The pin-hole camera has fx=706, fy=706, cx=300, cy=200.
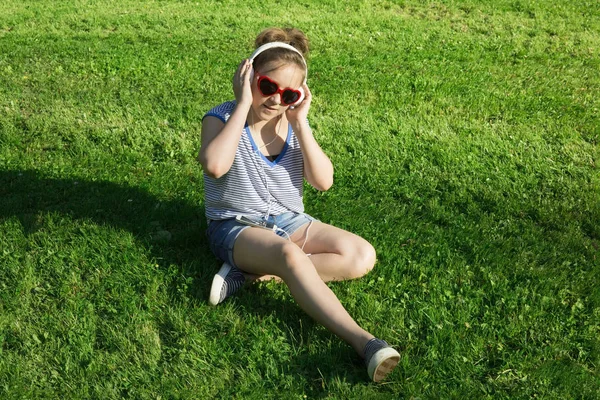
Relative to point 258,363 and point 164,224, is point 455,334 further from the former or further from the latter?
point 164,224

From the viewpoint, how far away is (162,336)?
3.71 metres

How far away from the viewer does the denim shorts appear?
405 cm

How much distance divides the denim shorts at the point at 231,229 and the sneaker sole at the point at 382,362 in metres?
1.12

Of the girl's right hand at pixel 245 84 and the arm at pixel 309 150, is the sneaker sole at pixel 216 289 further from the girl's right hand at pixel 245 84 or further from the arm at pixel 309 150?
the girl's right hand at pixel 245 84

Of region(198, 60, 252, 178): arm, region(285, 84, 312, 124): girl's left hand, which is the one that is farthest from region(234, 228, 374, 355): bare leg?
region(285, 84, 312, 124): girl's left hand

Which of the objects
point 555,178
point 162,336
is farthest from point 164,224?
point 555,178

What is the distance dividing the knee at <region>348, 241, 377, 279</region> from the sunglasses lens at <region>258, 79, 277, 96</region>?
40.5 inches

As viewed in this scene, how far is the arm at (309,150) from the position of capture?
4.04 m

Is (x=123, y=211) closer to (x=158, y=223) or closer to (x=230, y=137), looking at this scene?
(x=158, y=223)

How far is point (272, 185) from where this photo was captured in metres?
4.21

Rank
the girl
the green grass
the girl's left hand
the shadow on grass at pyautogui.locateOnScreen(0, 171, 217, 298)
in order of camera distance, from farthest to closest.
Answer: the shadow on grass at pyautogui.locateOnScreen(0, 171, 217, 298) < the girl's left hand < the girl < the green grass

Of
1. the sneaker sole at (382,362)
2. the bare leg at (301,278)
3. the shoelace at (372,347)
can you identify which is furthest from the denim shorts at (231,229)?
the sneaker sole at (382,362)

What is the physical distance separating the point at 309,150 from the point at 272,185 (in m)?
0.31

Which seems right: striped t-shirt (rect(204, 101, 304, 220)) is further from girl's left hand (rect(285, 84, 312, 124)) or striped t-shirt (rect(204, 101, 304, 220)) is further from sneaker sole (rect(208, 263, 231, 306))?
sneaker sole (rect(208, 263, 231, 306))
